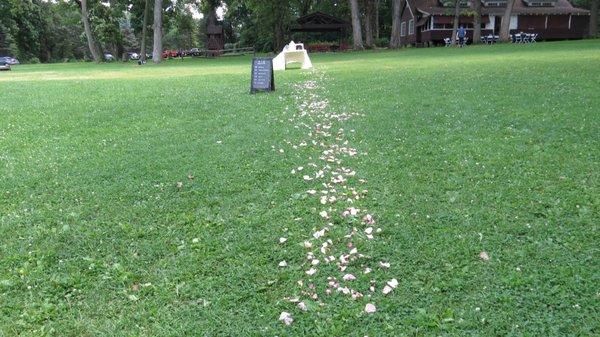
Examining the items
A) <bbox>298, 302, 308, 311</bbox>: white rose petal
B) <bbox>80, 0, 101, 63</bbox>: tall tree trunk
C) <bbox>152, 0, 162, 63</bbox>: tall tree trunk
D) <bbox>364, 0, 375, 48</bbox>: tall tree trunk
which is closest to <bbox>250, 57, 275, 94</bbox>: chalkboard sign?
<bbox>298, 302, 308, 311</bbox>: white rose petal

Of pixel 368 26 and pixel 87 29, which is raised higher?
pixel 87 29

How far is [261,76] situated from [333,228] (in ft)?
29.8

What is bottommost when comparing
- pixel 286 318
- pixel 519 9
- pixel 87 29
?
pixel 286 318

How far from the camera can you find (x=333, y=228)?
4.62 meters

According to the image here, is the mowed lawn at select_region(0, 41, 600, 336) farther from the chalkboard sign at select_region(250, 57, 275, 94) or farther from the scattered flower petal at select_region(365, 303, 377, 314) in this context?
the chalkboard sign at select_region(250, 57, 275, 94)

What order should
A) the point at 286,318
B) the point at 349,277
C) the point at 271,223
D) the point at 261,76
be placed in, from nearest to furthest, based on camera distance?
the point at 286,318 → the point at 349,277 → the point at 271,223 → the point at 261,76

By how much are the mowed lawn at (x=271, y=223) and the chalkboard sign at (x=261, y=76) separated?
377cm

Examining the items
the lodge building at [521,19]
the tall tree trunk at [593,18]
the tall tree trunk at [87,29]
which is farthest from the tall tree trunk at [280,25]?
the tall tree trunk at [593,18]

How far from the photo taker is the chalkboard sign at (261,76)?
1309 centimetres

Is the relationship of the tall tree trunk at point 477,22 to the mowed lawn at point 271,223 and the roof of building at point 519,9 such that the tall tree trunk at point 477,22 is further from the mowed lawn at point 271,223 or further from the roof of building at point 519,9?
the mowed lawn at point 271,223

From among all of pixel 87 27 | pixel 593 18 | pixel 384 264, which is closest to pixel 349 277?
pixel 384 264

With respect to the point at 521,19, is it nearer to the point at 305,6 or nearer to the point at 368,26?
the point at 368,26

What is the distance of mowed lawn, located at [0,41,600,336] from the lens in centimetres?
336

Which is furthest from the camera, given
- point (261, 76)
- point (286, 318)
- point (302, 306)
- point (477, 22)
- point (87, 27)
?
point (87, 27)
